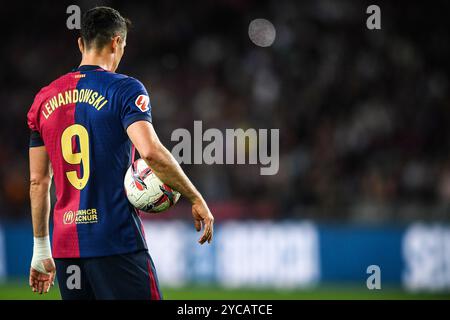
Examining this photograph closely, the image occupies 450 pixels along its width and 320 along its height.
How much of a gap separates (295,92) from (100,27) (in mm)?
10645

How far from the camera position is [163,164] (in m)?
3.92

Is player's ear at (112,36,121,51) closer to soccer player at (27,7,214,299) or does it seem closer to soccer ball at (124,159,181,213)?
soccer player at (27,7,214,299)

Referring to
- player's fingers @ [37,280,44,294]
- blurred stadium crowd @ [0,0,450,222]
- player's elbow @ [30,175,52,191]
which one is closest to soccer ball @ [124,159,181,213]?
player's elbow @ [30,175,52,191]

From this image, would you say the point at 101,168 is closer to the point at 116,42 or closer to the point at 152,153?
the point at 152,153

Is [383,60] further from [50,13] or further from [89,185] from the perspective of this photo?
[89,185]

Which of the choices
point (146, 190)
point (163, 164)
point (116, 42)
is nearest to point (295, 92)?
point (116, 42)

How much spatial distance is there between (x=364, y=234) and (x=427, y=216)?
930mm

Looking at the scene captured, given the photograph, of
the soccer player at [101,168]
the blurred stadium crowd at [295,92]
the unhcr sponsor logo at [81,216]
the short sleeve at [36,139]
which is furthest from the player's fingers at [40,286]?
the blurred stadium crowd at [295,92]

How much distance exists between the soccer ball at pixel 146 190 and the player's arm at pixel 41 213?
55 centimetres

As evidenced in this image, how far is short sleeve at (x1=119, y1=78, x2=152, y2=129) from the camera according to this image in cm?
394

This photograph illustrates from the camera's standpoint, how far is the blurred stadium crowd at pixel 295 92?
12.5 metres

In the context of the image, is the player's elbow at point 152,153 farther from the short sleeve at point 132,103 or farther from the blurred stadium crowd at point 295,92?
the blurred stadium crowd at point 295,92

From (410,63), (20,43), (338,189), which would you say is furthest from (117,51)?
(20,43)

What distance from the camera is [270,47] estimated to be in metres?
15.4
